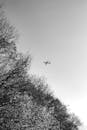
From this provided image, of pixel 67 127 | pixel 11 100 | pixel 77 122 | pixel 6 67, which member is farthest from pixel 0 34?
pixel 77 122

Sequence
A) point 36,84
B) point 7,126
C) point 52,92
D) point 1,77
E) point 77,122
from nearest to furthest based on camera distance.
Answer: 1. point 1,77
2. point 7,126
3. point 36,84
4. point 52,92
5. point 77,122

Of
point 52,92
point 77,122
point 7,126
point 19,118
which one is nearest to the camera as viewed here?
point 7,126

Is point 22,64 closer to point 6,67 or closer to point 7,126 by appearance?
point 6,67

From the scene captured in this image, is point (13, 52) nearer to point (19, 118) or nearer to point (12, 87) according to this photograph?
point (12, 87)

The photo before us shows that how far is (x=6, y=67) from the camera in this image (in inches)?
500

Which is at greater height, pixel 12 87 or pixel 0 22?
pixel 0 22

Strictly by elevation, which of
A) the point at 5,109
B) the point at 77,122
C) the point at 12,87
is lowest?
the point at 5,109

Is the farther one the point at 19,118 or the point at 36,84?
the point at 36,84

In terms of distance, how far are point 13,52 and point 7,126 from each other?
5720 millimetres

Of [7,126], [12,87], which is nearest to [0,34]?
[12,87]

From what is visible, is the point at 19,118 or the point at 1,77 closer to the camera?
the point at 1,77

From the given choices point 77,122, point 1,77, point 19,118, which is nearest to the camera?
point 1,77

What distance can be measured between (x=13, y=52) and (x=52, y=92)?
41788mm

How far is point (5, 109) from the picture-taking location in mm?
12609
